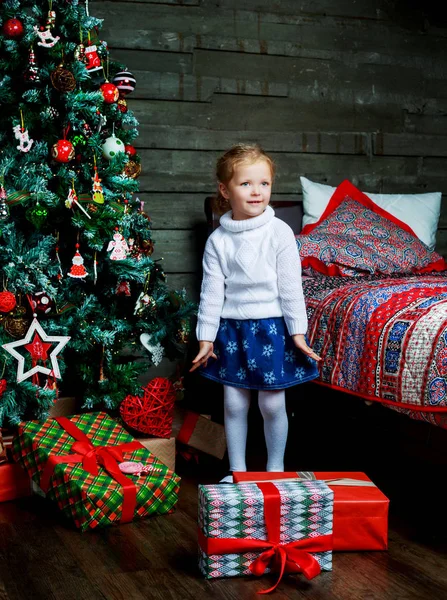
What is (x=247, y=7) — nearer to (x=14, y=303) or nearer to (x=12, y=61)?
(x=12, y=61)

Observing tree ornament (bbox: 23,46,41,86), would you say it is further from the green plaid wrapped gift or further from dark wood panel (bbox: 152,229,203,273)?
dark wood panel (bbox: 152,229,203,273)

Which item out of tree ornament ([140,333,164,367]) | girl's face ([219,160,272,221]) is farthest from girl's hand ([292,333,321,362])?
tree ornament ([140,333,164,367])

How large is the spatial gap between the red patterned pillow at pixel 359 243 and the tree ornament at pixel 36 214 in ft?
3.93

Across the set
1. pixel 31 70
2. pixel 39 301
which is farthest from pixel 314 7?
pixel 39 301

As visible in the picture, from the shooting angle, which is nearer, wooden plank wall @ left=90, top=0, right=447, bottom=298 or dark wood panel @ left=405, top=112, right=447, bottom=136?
wooden plank wall @ left=90, top=0, right=447, bottom=298

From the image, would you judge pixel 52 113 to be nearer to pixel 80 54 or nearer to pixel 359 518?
pixel 80 54

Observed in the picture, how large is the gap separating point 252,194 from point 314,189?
4.21ft

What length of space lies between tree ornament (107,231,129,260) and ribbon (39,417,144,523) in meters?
0.58

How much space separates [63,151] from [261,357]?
2.97 feet

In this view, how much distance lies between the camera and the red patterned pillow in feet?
10.2

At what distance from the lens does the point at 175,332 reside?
105 inches

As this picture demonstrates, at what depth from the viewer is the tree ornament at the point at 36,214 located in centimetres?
228

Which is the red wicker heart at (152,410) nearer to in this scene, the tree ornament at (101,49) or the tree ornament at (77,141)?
→ the tree ornament at (77,141)

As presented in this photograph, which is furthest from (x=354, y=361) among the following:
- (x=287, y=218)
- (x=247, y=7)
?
(x=247, y=7)
